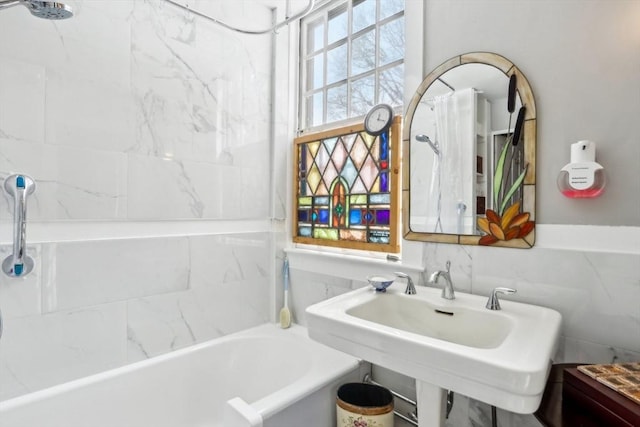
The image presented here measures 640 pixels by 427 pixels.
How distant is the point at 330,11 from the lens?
6.95 ft

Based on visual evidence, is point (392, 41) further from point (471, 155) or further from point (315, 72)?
point (471, 155)

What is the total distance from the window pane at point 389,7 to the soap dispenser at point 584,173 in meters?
1.15

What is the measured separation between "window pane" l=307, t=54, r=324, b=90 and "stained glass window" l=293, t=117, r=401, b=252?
369 mm

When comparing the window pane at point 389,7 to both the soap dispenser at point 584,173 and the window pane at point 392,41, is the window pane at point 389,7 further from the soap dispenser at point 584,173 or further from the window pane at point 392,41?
the soap dispenser at point 584,173

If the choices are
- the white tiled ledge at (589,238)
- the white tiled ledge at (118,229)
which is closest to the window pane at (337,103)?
the white tiled ledge at (118,229)

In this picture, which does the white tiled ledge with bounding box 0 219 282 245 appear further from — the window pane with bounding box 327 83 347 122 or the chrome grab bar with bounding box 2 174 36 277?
the window pane with bounding box 327 83 347 122

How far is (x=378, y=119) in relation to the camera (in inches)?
67.5

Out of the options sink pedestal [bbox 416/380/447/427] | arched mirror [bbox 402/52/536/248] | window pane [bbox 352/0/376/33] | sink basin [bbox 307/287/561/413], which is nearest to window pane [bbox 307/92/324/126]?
window pane [bbox 352/0/376/33]

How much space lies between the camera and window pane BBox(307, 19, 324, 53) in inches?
86.5

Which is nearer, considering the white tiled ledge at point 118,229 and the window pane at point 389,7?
the white tiled ledge at point 118,229

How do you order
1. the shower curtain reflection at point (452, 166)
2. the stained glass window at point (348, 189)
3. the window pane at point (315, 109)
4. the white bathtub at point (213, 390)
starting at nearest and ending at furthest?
the white bathtub at point (213, 390) < the shower curtain reflection at point (452, 166) < the stained glass window at point (348, 189) < the window pane at point (315, 109)

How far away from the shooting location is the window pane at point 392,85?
1771 millimetres

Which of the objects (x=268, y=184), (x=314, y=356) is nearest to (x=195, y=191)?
(x=268, y=184)

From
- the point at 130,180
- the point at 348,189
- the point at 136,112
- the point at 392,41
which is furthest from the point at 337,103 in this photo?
the point at 130,180
